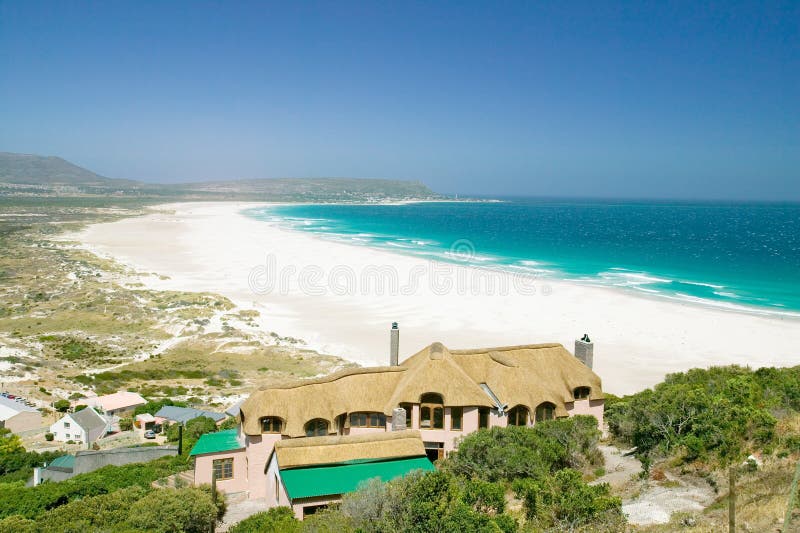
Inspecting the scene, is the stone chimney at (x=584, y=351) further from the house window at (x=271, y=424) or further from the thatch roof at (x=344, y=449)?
the house window at (x=271, y=424)

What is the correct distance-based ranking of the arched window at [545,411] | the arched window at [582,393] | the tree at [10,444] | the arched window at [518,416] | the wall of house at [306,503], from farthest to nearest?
the tree at [10,444] < the arched window at [582,393] < the arched window at [545,411] < the arched window at [518,416] < the wall of house at [306,503]

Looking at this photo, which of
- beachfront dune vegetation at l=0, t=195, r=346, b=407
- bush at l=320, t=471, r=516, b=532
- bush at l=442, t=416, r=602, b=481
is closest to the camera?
bush at l=320, t=471, r=516, b=532

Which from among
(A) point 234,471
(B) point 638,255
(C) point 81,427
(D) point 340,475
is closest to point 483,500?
(D) point 340,475

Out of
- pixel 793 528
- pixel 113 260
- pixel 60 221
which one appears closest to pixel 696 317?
pixel 793 528

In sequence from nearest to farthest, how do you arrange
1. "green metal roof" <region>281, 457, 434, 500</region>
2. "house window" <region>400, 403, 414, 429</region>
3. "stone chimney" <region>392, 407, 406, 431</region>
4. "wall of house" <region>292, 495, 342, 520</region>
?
"wall of house" <region>292, 495, 342, 520</region> < "green metal roof" <region>281, 457, 434, 500</region> < "stone chimney" <region>392, 407, 406, 431</region> < "house window" <region>400, 403, 414, 429</region>

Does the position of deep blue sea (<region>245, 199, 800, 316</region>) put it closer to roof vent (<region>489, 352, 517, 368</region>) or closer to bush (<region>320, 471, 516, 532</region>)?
roof vent (<region>489, 352, 517, 368</region>)

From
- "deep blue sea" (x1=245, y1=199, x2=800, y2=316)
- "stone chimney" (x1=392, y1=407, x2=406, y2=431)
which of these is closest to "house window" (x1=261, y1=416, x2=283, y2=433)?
"stone chimney" (x1=392, y1=407, x2=406, y2=431)

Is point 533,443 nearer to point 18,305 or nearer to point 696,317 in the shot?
point 696,317

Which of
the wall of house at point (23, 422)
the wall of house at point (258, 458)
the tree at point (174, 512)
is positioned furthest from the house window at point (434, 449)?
the wall of house at point (23, 422)
